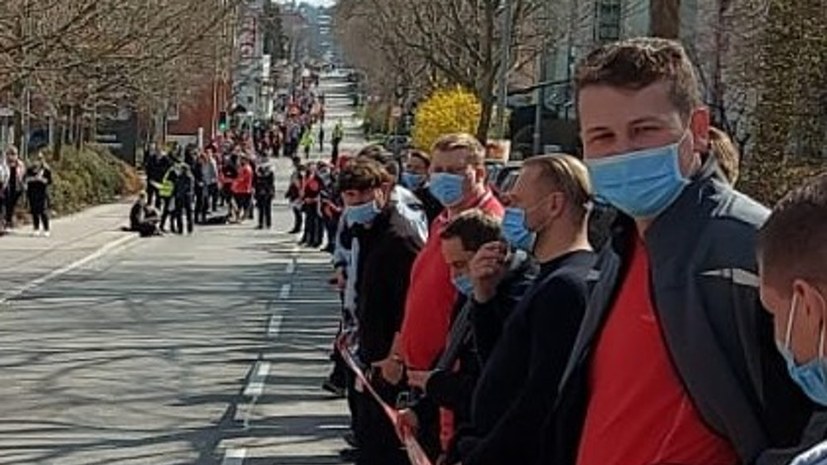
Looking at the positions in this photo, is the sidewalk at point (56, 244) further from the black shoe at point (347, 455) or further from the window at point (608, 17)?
the window at point (608, 17)

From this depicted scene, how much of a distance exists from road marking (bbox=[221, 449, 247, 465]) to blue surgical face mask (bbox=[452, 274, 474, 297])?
4284mm

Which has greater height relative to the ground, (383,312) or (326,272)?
(383,312)

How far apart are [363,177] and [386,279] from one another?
0.60m

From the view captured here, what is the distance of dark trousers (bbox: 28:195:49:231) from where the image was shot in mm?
36125

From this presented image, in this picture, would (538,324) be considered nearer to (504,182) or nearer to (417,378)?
(417,378)

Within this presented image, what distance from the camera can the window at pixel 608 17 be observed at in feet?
172

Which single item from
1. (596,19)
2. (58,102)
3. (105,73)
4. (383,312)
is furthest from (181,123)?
(383,312)

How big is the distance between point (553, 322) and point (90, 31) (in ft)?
68.3

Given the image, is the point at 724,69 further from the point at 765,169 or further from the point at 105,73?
the point at 765,169

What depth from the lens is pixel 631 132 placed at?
425 cm

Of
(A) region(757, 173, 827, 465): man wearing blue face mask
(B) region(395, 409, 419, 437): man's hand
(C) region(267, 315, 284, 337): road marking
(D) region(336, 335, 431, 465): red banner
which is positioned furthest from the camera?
(C) region(267, 315, 284, 337): road marking

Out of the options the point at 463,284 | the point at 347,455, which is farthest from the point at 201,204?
the point at 463,284

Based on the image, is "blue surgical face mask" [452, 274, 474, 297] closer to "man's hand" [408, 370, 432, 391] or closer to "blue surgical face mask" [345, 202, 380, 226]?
"man's hand" [408, 370, 432, 391]

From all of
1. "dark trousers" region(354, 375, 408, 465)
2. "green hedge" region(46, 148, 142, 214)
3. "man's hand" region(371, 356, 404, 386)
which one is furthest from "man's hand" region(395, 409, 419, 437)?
"green hedge" region(46, 148, 142, 214)
